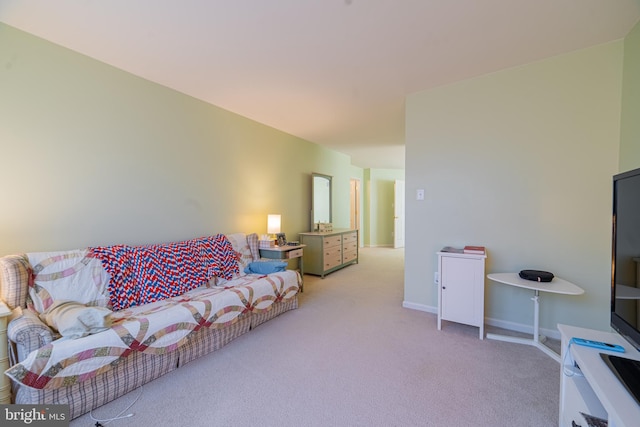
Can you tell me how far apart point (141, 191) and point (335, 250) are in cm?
320

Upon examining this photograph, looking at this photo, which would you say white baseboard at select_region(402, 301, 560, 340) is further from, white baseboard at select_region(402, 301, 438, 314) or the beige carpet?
white baseboard at select_region(402, 301, 438, 314)

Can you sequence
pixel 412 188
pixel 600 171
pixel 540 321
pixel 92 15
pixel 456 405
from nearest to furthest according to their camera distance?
pixel 456 405
pixel 92 15
pixel 600 171
pixel 540 321
pixel 412 188

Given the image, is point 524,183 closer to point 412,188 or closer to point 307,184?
point 412,188

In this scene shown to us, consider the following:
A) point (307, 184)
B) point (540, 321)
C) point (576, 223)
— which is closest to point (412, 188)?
point (576, 223)

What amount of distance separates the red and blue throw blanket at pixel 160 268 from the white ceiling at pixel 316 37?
162 cm

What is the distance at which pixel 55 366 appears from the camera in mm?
1361

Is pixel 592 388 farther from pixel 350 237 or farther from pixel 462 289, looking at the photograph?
pixel 350 237

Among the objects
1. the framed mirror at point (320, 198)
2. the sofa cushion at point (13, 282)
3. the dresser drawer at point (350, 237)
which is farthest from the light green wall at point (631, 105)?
the sofa cushion at point (13, 282)

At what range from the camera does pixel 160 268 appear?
94.2 inches

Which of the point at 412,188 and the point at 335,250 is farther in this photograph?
the point at 335,250

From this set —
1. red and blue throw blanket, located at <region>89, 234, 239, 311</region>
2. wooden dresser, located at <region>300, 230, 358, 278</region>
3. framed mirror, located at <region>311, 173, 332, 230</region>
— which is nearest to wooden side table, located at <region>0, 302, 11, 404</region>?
red and blue throw blanket, located at <region>89, 234, 239, 311</region>

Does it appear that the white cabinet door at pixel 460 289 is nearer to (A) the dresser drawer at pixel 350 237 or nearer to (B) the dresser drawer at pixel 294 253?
A: (B) the dresser drawer at pixel 294 253

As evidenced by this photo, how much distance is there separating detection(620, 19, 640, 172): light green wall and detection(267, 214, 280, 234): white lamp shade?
11.4 ft

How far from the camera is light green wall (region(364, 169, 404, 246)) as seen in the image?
27.1ft
